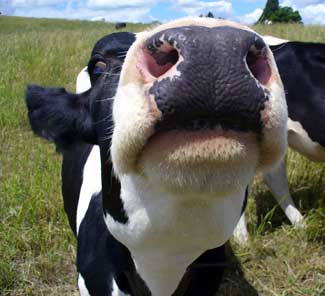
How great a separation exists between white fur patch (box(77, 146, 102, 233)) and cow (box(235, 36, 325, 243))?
137 centimetres

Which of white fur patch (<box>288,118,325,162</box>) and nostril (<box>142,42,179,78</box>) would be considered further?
white fur patch (<box>288,118,325,162</box>)

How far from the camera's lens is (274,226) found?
388 centimetres

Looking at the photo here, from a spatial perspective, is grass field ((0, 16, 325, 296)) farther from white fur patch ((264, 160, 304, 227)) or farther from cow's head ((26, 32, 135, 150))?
cow's head ((26, 32, 135, 150))

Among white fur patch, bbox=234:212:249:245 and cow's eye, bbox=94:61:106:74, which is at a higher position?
cow's eye, bbox=94:61:106:74

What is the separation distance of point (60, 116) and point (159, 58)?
1.03 m

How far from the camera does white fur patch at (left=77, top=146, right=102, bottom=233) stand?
2617 millimetres

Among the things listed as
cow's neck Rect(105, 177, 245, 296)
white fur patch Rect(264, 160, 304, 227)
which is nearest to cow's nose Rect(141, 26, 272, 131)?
cow's neck Rect(105, 177, 245, 296)

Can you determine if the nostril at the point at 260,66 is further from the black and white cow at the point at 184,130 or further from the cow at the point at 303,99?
the cow at the point at 303,99

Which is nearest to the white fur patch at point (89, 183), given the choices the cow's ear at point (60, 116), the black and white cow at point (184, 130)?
the cow's ear at point (60, 116)

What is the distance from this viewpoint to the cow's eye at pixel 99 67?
203 centimetres

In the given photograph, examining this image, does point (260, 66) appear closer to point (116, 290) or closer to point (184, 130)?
point (184, 130)

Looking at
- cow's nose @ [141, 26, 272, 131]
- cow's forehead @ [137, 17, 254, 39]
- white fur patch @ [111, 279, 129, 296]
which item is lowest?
white fur patch @ [111, 279, 129, 296]

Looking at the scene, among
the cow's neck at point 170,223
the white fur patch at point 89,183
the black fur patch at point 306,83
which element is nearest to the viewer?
the cow's neck at point 170,223

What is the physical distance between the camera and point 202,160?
4.24 ft
